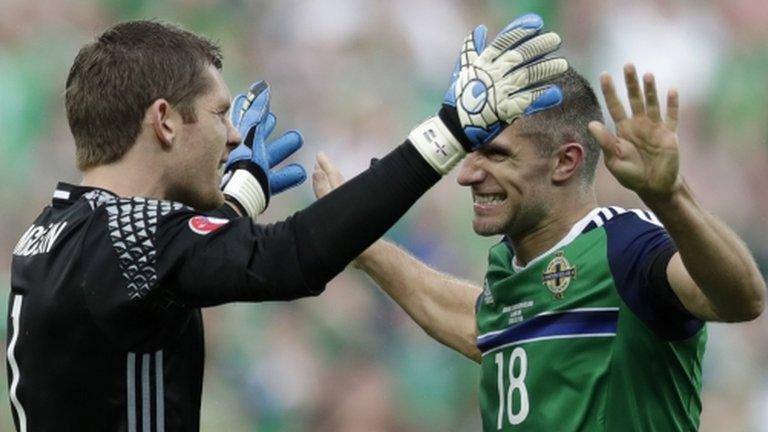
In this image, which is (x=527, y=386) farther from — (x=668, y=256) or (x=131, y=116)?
(x=131, y=116)

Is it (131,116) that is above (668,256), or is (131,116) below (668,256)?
above

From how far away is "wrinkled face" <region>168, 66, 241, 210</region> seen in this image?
3236 millimetres

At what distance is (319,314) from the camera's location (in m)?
6.15

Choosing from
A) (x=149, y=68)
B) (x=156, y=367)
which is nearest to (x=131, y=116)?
(x=149, y=68)

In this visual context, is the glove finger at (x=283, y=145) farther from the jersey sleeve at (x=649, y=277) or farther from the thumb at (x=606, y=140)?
the thumb at (x=606, y=140)

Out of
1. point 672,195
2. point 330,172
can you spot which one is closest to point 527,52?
point 672,195

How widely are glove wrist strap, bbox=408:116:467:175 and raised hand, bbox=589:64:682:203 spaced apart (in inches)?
11.6

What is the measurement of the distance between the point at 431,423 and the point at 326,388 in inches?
Result: 18.3

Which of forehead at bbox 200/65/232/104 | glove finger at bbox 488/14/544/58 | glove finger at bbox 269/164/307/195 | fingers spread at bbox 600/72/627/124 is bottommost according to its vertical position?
glove finger at bbox 269/164/307/195

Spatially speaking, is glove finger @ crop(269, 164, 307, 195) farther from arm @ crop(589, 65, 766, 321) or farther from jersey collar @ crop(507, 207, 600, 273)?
arm @ crop(589, 65, 766, 321)

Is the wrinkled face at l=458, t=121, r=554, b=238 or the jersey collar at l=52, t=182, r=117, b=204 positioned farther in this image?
the wrinkled face at l=458, t=121, r=554, b=238

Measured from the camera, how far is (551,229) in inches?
151

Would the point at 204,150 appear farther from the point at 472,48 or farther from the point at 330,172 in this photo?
the point at 330,172

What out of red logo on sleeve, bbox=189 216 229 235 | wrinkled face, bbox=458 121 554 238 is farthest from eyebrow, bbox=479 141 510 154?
red logo on sleeve, bbox=189 216 229 235
